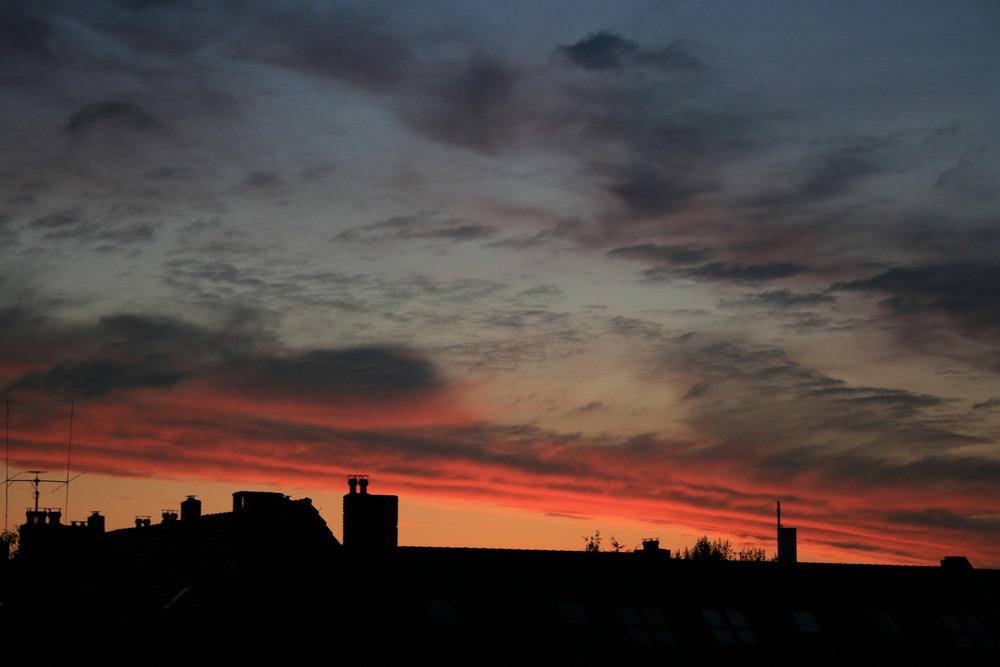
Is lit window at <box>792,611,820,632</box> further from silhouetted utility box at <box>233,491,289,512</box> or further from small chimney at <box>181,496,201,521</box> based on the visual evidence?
small chimney at <box>181,496,201,521</box>

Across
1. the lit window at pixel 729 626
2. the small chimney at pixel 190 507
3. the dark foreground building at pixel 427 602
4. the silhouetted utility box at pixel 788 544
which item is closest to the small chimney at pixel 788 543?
the silhouetted utility box at pixel 788 544

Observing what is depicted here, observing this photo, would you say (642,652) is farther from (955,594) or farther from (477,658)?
(955,594)

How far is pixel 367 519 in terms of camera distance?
4144 centimetres

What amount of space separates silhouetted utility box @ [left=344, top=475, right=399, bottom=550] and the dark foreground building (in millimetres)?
53

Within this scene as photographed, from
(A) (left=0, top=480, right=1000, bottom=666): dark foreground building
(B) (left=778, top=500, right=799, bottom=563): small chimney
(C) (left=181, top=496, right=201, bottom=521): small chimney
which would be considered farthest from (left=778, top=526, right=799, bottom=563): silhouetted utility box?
(C) (left=181, top=496, right=201, bottom=521): small chimney

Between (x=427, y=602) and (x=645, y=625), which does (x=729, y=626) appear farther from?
(x=427, y=602)

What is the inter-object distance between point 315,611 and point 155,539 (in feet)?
37.9

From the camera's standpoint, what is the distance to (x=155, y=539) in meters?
48.5

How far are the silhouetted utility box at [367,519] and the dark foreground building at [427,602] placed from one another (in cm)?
5

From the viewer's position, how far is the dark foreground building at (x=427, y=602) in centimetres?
3988

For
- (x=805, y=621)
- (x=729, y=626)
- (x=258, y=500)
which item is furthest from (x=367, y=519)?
(x=805, y=621)

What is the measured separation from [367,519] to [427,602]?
4188 mm

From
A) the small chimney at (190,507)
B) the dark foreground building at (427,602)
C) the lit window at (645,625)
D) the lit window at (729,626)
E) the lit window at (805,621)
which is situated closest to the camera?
the dark foreground building at (427,602)

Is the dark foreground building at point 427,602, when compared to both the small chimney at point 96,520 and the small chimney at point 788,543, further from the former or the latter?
the small chimney at point 788,543
